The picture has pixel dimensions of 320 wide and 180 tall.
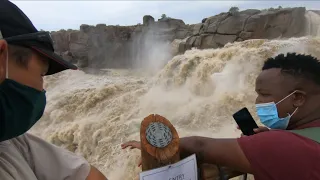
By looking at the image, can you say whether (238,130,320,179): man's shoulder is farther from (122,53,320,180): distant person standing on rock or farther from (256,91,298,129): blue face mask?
(256,91,298,129): blue face mask

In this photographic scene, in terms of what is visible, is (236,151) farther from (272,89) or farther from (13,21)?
(13,21)

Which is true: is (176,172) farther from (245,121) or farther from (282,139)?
(245,121)

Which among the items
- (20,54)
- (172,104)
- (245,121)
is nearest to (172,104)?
(172,104)

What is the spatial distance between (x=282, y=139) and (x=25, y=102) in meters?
0.97

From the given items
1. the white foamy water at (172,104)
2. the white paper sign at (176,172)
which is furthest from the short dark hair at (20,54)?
the white foamy water at (172,104)

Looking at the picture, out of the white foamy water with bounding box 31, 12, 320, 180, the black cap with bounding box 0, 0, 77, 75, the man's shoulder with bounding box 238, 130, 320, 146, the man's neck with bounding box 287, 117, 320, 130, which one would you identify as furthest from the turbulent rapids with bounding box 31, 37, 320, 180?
the black cap with bounding box 0, 0, 77, 75

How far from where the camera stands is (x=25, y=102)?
1.23 m

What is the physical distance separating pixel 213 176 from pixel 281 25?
1321 centimetres

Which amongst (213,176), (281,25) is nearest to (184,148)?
(213,176)

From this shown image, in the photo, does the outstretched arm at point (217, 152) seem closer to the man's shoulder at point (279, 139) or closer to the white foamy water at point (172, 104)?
the man's shoulder at point (279, 139)

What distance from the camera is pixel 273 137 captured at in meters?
1.33

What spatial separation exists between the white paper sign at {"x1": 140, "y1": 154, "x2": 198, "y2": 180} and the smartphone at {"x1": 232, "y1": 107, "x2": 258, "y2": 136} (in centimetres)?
50

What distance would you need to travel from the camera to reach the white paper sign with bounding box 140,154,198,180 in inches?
44.3

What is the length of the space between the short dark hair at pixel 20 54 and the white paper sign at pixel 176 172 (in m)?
0.54
